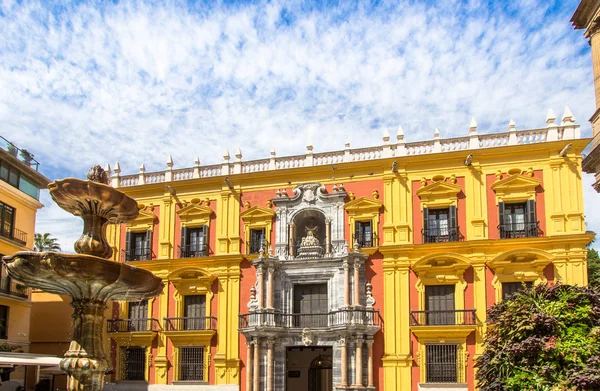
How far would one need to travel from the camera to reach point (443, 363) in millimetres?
25156

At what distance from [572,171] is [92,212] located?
18825mm

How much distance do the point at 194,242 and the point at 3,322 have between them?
864 centimetres

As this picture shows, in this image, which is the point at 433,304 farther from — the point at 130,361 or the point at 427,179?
the point at 130,361

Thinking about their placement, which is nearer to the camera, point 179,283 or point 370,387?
point 370,387

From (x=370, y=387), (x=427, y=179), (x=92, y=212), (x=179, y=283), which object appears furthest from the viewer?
(x=179, y=283)

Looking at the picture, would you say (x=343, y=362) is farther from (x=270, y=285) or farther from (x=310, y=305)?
(x=270, y=285)

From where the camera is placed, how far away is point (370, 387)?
25516 millimetres

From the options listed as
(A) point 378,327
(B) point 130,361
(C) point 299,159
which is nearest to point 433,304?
(A) point 378,327

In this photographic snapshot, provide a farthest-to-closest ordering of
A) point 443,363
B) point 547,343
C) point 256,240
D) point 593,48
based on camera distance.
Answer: point 256,240 < point 443,363 < point 547,343 < point 593,48

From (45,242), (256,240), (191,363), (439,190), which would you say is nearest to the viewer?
(439,190)

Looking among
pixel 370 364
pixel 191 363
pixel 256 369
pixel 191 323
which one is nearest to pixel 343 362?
pixel 370 364

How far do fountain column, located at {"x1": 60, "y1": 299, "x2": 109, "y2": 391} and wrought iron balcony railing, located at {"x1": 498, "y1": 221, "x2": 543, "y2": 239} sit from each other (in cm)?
1708

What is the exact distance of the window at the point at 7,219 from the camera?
2809 cm

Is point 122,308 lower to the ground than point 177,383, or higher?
higher
